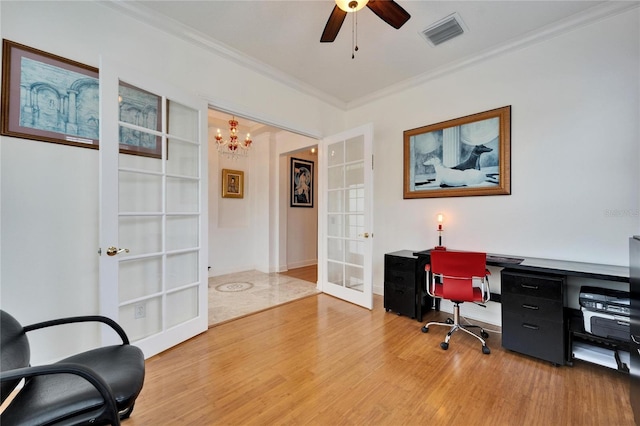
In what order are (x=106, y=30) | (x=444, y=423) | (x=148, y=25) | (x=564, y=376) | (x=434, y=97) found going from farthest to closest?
(x=434, y=97), (x=148, y=25), (x=106, y=30), (x=564, y=376), (x=444, y=423)

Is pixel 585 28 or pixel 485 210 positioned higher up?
pixel 585 28

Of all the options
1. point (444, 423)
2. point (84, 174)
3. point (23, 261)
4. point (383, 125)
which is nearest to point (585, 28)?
point (383, 125)

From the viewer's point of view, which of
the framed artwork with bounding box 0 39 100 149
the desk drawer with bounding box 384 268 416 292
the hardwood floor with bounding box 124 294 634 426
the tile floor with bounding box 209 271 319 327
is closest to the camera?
the hardwood floor with bounding box 124 294 634 426

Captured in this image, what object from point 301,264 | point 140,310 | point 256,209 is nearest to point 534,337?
point 140,310

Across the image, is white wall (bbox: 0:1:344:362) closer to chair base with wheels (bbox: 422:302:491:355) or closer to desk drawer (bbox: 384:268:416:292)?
desk drawer (bbox: 384:268:416:292)

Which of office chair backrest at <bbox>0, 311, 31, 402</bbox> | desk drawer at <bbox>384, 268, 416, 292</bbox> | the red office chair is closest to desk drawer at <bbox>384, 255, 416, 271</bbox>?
desk drawer at <bbox>384, 268, 416, 292</bbox>

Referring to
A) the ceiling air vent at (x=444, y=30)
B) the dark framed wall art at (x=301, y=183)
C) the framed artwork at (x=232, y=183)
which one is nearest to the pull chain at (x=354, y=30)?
the ceiling air vent at (x=444, y=30)

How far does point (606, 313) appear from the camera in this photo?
1.90m

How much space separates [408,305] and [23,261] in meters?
3.31

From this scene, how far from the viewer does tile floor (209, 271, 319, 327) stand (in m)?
3.13

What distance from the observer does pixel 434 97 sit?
3246 millimetres

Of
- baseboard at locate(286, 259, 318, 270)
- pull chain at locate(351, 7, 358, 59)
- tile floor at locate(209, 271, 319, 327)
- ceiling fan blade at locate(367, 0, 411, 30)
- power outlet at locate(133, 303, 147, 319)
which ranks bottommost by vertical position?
tile floor at locate(209, 271, 319, 327)

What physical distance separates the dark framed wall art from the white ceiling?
2.43m

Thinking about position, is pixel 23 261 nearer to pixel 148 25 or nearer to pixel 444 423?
pixel 148 25
